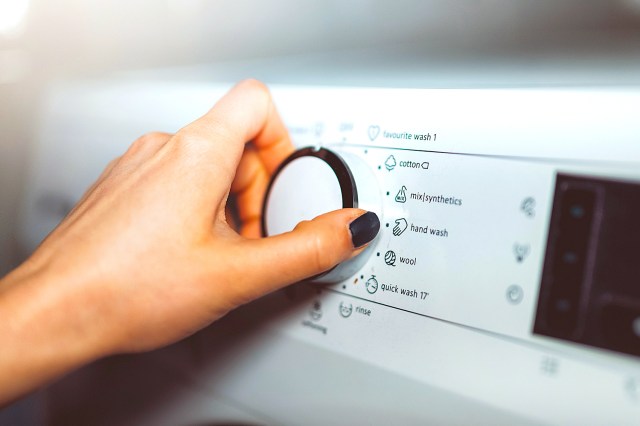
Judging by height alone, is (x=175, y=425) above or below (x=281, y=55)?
below

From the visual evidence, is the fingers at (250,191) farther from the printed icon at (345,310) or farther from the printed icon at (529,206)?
the printed icon at (529,206)

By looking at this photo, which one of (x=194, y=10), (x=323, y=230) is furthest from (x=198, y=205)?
(x=194, y=10)

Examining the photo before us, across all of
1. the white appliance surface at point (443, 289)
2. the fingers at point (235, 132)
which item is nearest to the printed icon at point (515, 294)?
the white appliance surface at point (443, 289)

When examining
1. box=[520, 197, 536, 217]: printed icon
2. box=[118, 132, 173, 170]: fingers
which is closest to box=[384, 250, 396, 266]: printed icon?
box=[520, 197, 536, 217]: printed icon

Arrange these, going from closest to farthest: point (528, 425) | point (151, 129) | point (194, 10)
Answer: point (528, 425) < point (151, 129) < point (194, 10)

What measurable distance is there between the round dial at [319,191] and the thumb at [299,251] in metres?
0.02

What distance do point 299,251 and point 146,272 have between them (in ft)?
0.37

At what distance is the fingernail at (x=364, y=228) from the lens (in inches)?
16.6

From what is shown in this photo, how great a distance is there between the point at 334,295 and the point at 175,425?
262 millimetres

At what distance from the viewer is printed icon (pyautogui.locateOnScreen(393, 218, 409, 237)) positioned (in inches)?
17.0

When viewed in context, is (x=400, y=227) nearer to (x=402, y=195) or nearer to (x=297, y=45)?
(x=402, y=195)

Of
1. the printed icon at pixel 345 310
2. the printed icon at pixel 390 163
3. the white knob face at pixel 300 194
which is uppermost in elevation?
the printed icon at pixel 390 163

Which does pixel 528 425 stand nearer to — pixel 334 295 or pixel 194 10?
pixel 334 295

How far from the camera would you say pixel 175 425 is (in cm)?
60
